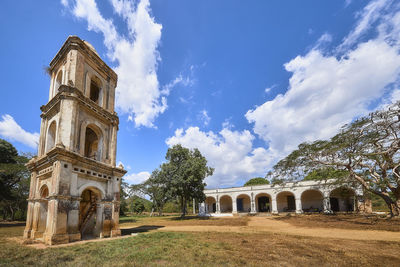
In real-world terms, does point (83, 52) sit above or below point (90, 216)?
above

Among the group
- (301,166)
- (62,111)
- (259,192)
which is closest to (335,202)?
(259,192)

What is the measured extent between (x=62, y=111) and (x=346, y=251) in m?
13.8

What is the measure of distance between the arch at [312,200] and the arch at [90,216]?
3012cm

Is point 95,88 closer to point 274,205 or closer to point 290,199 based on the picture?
point 274,205

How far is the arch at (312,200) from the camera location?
30.4 m

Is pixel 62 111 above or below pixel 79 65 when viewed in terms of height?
below

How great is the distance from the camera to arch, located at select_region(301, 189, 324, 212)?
99.6 ft

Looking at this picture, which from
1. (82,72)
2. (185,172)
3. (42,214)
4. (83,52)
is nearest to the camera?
(42,214)

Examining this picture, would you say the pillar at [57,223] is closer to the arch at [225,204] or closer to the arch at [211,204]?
the arch at [211,204]

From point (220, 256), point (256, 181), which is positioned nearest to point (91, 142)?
point (220, 256)

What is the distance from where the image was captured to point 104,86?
13.5m

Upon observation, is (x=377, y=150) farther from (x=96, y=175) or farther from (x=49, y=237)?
(x=49, y=237)

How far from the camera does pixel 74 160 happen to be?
962cm

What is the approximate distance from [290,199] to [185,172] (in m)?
20.4
